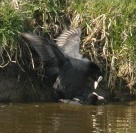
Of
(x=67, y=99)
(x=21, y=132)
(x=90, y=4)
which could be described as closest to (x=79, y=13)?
(x=90, y=4)

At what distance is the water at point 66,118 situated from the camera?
5.98 meters

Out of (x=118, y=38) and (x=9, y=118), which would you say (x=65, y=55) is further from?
(x=9, y=118)

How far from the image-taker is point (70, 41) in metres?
8.11

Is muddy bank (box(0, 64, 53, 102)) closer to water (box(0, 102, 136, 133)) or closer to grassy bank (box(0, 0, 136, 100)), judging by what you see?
water (box(0, 102, 136, 133))

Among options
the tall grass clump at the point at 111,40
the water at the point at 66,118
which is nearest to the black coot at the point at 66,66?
the tall grass clump at the point at 111,40

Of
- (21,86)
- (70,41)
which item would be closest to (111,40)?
(70,41)

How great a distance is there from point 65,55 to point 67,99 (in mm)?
626

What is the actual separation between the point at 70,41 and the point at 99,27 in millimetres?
501

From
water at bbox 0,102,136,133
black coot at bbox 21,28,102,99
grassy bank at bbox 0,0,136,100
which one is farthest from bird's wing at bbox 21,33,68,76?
water at bbox 0,102,136,133

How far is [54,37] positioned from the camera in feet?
27.0

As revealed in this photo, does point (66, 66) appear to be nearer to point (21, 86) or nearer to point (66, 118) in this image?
point (21, 86)

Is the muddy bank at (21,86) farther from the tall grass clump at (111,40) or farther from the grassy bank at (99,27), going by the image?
the tall grass clump at (111,40)

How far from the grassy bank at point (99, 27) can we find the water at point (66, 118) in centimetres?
64

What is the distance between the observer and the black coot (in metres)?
7.51
